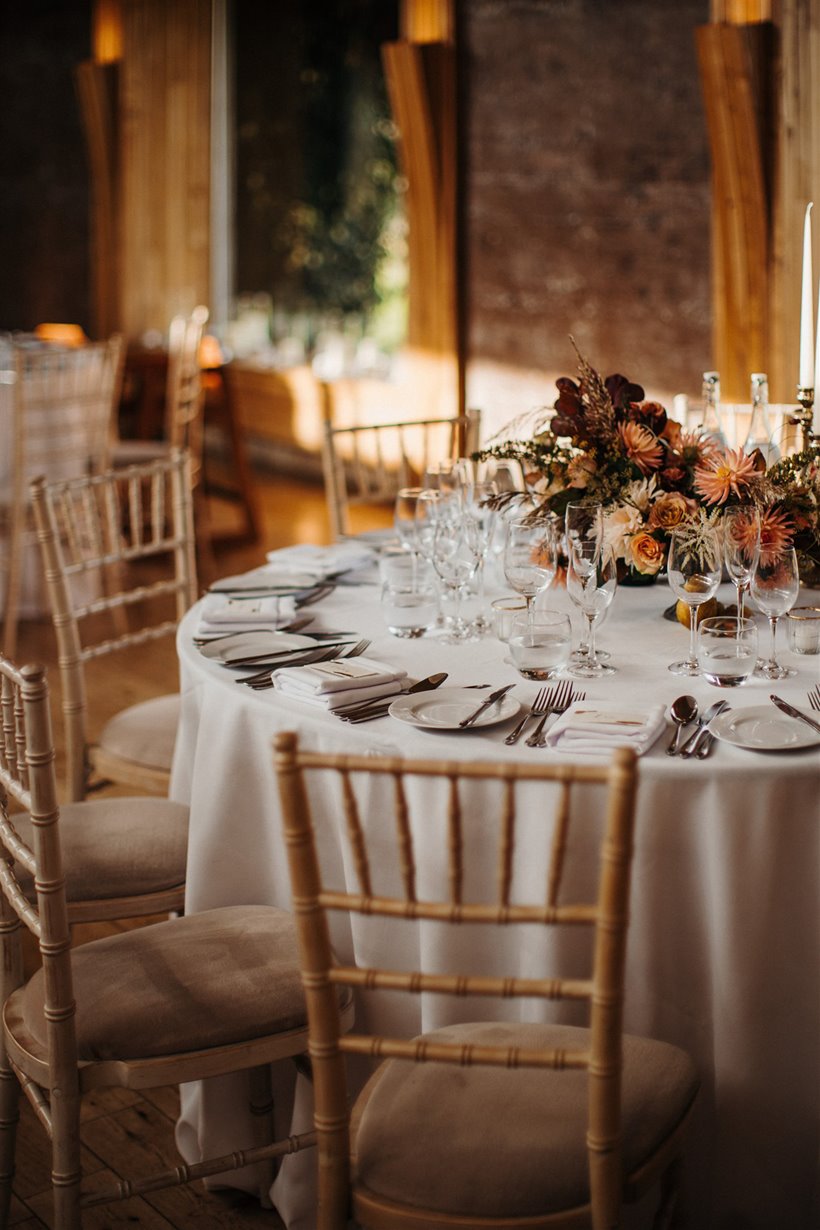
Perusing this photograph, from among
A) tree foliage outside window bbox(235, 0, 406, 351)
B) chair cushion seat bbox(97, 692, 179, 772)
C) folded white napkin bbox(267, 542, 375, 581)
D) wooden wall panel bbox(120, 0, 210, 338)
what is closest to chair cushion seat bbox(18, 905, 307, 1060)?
chair cushion seat bbox(97, 692, 179, 772)

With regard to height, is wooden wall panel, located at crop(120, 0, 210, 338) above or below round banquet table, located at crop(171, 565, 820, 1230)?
above

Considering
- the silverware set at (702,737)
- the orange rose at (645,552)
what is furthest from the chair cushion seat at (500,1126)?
the orange rose at (645,552)

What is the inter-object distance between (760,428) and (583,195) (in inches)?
132

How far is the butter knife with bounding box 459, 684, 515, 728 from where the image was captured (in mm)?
1868

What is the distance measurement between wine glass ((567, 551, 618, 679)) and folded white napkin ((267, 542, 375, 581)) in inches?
30.1

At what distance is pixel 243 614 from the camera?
2414 millimetres

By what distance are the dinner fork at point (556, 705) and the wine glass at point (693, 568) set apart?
7.6 inches

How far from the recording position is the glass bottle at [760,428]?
8.89 feet

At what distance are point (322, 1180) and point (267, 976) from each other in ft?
1.27

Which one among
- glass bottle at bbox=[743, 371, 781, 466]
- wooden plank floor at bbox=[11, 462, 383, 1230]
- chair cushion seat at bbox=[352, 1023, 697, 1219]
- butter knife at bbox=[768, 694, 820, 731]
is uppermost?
glass bottle at bbox=[743, 371, 781, 466]

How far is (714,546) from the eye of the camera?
6.91 ft

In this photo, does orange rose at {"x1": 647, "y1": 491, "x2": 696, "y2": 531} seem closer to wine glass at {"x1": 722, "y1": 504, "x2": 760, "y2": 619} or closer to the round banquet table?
wine glass at {"x1": 722, "y1": 504, "x2": 760, "y2": 619}

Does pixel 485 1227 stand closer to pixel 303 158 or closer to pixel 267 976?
pixel 267 976

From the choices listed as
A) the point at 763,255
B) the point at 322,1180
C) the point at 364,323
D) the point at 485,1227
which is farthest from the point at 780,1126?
the point at 364,323
